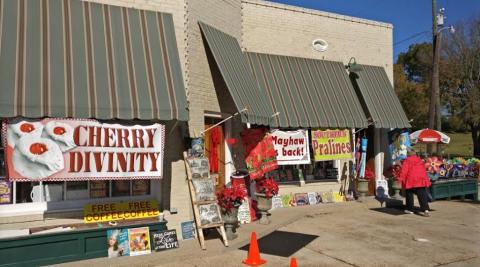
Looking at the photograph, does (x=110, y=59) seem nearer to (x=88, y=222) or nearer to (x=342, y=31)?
(x=88, y=222)

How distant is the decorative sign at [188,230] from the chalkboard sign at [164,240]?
27.1 inches

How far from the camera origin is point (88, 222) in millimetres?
8156

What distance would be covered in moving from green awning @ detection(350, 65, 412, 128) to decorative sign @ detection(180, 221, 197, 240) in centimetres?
722

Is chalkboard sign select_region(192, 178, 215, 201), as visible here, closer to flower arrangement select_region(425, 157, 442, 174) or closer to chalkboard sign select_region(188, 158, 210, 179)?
chalkboard sign select_region(188, 158, 210, 179)

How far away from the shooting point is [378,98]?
1439 centimetres

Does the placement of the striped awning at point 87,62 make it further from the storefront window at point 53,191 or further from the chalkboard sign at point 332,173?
the chalkboard sign at point 332,173

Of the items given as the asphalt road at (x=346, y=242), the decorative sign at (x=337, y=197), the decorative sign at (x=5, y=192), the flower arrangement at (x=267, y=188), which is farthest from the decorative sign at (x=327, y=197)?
the decorative sign at (x=5, y=192)

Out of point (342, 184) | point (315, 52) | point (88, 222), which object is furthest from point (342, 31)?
point (88, 222)

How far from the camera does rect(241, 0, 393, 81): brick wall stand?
12.8m

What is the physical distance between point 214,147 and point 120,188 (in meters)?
2.90

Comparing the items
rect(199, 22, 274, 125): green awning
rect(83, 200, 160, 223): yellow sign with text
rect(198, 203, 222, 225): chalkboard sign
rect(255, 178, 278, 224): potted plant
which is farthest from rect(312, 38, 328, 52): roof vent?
rect(83, 200, 160, 223): yellow sign with text

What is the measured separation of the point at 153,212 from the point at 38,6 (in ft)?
14.2

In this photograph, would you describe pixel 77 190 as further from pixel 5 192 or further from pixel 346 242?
pixel 346 242

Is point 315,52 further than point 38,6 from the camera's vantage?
Yes
